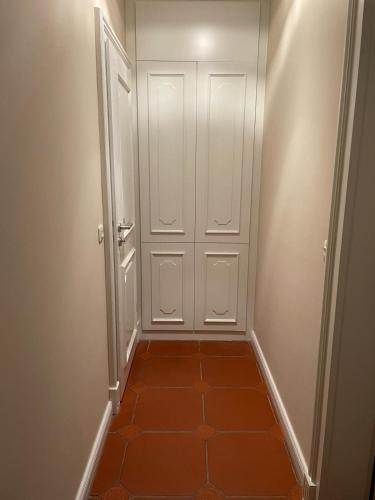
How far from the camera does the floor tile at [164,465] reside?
5.77ft

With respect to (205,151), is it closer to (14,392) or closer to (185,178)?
(185,178)

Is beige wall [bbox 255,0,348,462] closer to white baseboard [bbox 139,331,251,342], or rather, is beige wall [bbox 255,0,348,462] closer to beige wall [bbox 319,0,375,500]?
beige wall [bbox 319,0,375,500]

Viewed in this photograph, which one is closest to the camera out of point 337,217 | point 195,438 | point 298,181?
point 337,217

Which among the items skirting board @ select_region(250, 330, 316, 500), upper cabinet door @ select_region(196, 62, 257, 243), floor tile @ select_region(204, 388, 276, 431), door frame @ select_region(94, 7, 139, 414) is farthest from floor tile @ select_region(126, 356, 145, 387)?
upper cabinet door @ select_region(196, 62, 257, 243)

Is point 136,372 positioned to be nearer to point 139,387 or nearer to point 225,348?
point 139,387

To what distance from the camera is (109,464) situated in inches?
74.5

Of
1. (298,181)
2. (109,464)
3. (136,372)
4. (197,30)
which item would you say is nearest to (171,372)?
(136,372)

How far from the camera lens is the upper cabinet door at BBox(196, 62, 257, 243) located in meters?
2.77

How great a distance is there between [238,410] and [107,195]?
1491 mm

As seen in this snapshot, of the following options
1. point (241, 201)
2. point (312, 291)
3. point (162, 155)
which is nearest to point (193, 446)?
point (312, 291)

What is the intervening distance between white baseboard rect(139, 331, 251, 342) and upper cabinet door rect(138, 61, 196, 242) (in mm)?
815

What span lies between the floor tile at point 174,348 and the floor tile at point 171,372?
3.3 inches

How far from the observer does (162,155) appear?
113 inches

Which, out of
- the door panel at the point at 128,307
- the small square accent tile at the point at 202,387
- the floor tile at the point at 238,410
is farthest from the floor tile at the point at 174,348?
the floor tile at the point at 238,410
